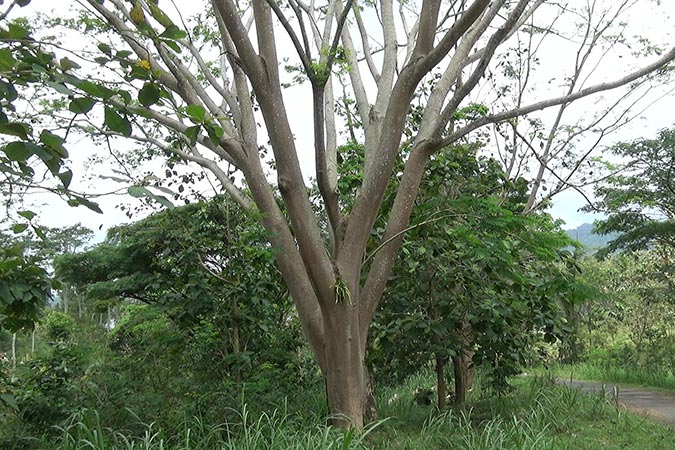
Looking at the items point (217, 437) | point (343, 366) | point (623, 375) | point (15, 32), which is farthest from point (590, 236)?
point (15, 32)

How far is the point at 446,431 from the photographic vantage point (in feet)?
18.9

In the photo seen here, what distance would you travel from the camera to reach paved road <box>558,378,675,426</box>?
26.4ft

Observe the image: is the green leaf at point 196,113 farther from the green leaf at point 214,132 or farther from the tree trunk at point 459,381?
the tree trunk at point 459,381

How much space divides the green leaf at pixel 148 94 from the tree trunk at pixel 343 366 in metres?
3.72

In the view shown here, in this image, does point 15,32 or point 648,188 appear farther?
point 648,188

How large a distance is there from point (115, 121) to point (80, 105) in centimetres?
12

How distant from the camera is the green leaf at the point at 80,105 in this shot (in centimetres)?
153

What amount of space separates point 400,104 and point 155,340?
333cm

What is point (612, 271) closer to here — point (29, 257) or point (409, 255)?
point (409, 255)

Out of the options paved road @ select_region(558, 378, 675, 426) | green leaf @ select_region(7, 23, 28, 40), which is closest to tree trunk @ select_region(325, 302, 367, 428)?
green leaf @ select_region(7, 23, 28, 40)

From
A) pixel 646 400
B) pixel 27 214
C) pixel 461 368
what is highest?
pixel 27 214

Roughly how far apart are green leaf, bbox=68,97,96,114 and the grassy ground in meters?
2.90

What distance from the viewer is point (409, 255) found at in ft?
21.0

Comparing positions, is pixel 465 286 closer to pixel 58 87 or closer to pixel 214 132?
pixel 214 132
